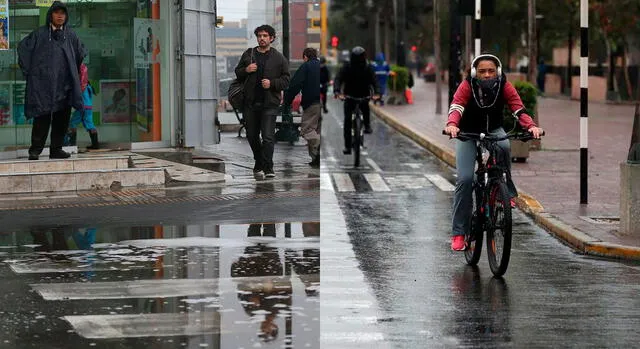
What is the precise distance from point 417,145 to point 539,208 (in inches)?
519

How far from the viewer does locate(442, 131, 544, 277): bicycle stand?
9.68 meters

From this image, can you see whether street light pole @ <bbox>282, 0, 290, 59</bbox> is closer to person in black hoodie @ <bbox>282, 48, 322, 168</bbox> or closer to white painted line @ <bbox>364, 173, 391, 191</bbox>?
person in black hoodie @ <bbox>282, 48, 322, 168</bbox>

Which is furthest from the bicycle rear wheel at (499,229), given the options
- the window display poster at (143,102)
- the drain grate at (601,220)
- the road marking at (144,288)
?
the window display poster at (143,102)

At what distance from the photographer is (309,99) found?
1730 cm

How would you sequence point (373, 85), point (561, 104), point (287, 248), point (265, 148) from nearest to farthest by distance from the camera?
point (287, 248) → point (265, 148) → point (373, 85) → point (561, 104)

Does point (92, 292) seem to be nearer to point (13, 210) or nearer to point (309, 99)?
point (13, 210)

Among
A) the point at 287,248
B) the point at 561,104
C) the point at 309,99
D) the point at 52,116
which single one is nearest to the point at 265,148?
the point at 309,99

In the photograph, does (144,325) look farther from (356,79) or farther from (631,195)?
(356,79)

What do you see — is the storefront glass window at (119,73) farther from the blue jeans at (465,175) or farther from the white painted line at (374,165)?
the blue jeans at (465,175)

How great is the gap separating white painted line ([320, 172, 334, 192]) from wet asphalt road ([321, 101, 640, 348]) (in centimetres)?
185

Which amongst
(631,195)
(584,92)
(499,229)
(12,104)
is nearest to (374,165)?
(12,104)

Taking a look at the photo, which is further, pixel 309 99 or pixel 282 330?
pixel 309 99

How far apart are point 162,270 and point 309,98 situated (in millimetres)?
7865

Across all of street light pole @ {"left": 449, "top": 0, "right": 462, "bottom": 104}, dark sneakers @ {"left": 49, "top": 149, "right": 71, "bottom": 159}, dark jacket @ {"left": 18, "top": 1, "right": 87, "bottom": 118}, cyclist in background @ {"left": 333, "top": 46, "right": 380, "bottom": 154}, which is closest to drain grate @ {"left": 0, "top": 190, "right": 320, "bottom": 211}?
dark jacket @ {"left": 18, "top": 1, "right": 87, "bottom": 118}
